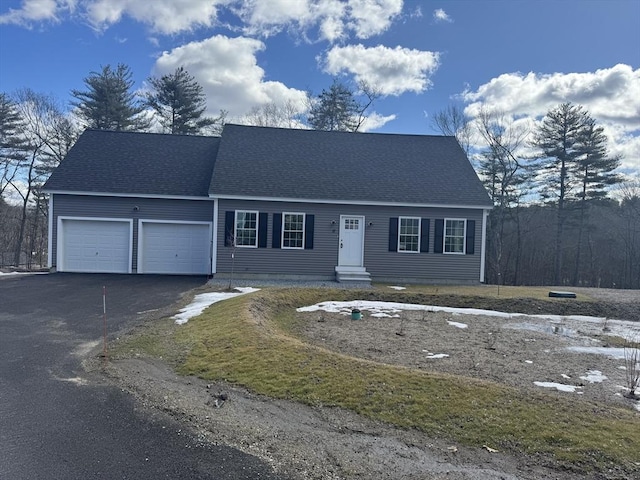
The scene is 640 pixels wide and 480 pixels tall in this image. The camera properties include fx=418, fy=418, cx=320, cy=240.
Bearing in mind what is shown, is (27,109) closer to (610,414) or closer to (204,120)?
(204,120)

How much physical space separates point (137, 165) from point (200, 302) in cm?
979

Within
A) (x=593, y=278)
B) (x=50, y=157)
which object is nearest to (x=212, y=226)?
(x=50, y=157)

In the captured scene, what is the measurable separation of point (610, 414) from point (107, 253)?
1695cm

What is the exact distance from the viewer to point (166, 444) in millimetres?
3732

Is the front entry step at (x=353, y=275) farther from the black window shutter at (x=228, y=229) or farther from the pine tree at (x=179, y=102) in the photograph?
the pine tree at (x=179, y=102)

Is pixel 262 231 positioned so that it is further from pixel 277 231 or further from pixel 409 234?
pixel 409 234

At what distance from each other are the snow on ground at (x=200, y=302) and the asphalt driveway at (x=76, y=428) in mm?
1321

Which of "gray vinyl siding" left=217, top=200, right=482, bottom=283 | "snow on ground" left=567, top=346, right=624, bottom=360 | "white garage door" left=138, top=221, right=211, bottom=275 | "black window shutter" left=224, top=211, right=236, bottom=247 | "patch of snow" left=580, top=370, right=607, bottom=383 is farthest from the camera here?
"white garage door" left=138, top=221, right=211, bottom=275

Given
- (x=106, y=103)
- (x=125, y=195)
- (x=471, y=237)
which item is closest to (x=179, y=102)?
(x=106, y=103)

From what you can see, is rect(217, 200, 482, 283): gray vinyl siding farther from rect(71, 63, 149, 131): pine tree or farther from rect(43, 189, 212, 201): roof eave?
rect(71, 63, 149, 131): pine tree

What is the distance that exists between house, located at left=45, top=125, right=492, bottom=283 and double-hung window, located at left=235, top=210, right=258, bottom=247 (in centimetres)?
4

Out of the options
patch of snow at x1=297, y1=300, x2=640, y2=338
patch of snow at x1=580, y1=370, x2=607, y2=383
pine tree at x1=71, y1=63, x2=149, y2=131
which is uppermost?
pine tree at x1=71, y1=63, x2=149, y2=131

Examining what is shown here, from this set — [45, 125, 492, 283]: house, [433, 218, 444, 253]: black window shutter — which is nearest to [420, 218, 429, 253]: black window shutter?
[45, 125, 492, 283]: house

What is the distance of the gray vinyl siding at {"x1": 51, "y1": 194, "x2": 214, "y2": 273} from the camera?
53.4 feet
